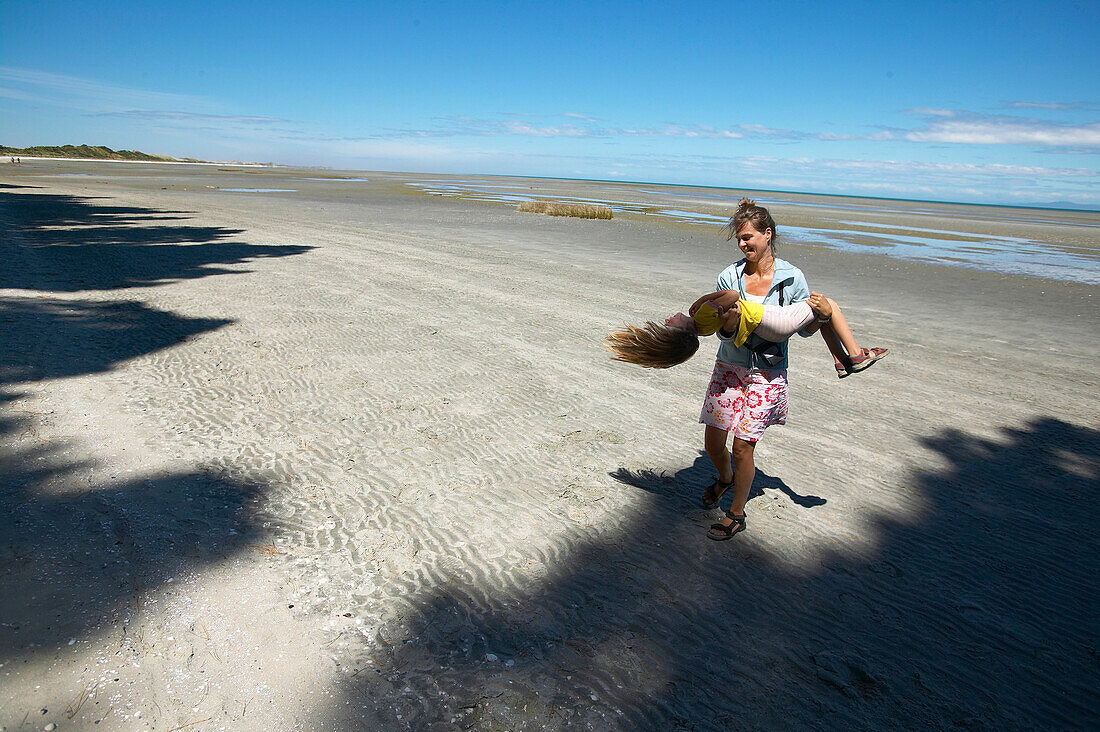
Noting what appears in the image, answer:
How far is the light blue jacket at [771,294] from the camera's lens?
11.0 feet

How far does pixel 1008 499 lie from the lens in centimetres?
432

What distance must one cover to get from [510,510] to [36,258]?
11.8 meters

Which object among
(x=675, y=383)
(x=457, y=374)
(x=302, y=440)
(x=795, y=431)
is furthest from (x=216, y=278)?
(x=795, y=431)

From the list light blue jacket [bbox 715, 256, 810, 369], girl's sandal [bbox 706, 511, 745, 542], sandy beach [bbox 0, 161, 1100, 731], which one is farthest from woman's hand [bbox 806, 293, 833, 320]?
sandy beach [bbox 0, 161, 1100, 731]

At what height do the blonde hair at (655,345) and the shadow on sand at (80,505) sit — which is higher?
the blonde hair at (655,345)

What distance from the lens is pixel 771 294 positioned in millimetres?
3379

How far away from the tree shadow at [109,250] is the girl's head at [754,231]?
9.43 m

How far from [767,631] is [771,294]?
65.6 inches

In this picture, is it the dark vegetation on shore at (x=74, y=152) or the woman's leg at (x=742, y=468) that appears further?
the dark vegetation on shore at (x=74, y=152)

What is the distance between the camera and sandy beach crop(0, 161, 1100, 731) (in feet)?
8.52

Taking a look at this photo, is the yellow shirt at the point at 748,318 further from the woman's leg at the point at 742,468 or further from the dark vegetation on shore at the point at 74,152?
the dark vegetation on shore at the point at 74,152

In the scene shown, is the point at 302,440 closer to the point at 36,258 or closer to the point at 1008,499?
the point at 1008,499

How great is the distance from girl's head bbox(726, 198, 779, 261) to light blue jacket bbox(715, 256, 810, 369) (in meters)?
0.12

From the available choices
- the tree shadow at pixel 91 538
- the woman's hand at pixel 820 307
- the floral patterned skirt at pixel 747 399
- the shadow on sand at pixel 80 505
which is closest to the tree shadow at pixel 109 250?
the shadow on sand at pixel 80 505
